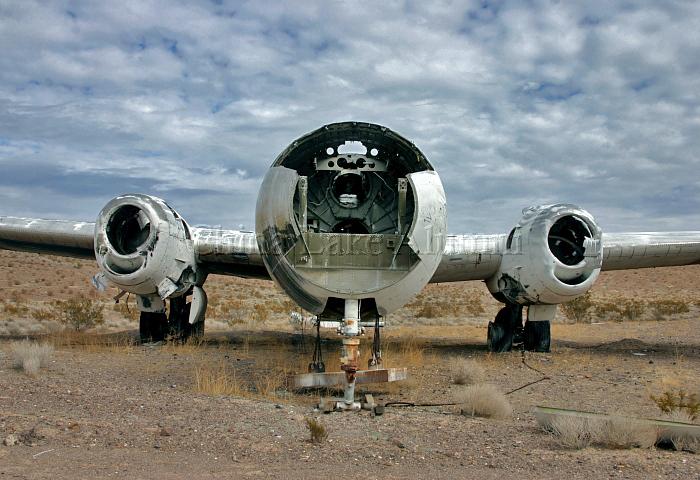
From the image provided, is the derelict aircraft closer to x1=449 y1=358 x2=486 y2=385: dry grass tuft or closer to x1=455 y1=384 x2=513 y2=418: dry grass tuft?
x1=455 y1=384 x2=513 y2=418: dry grass tuft

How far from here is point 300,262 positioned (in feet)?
27.7

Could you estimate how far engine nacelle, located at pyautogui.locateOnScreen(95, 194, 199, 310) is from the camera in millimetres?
11719

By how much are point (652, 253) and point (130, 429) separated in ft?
34.3

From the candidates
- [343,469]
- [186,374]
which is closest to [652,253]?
[186,374]

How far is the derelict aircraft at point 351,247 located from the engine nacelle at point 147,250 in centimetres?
2

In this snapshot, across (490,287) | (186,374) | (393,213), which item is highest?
(393,213)

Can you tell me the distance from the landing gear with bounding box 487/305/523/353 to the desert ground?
0.30 meters

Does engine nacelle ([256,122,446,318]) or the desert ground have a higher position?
engine nacelle ([256,122,446,318])

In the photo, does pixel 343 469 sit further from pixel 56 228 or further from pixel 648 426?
pixel 56 228

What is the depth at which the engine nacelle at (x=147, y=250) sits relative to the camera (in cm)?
1172

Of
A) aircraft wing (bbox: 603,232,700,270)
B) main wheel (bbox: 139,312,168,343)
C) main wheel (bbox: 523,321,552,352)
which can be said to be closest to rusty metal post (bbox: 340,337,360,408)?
main wheel (bbox: 523,321,552,352)

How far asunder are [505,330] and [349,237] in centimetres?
534

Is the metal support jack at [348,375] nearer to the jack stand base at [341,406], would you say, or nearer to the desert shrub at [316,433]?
the jack stand base at [341,406]

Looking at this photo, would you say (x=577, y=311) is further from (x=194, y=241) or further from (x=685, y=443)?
(x=685, y=443)
